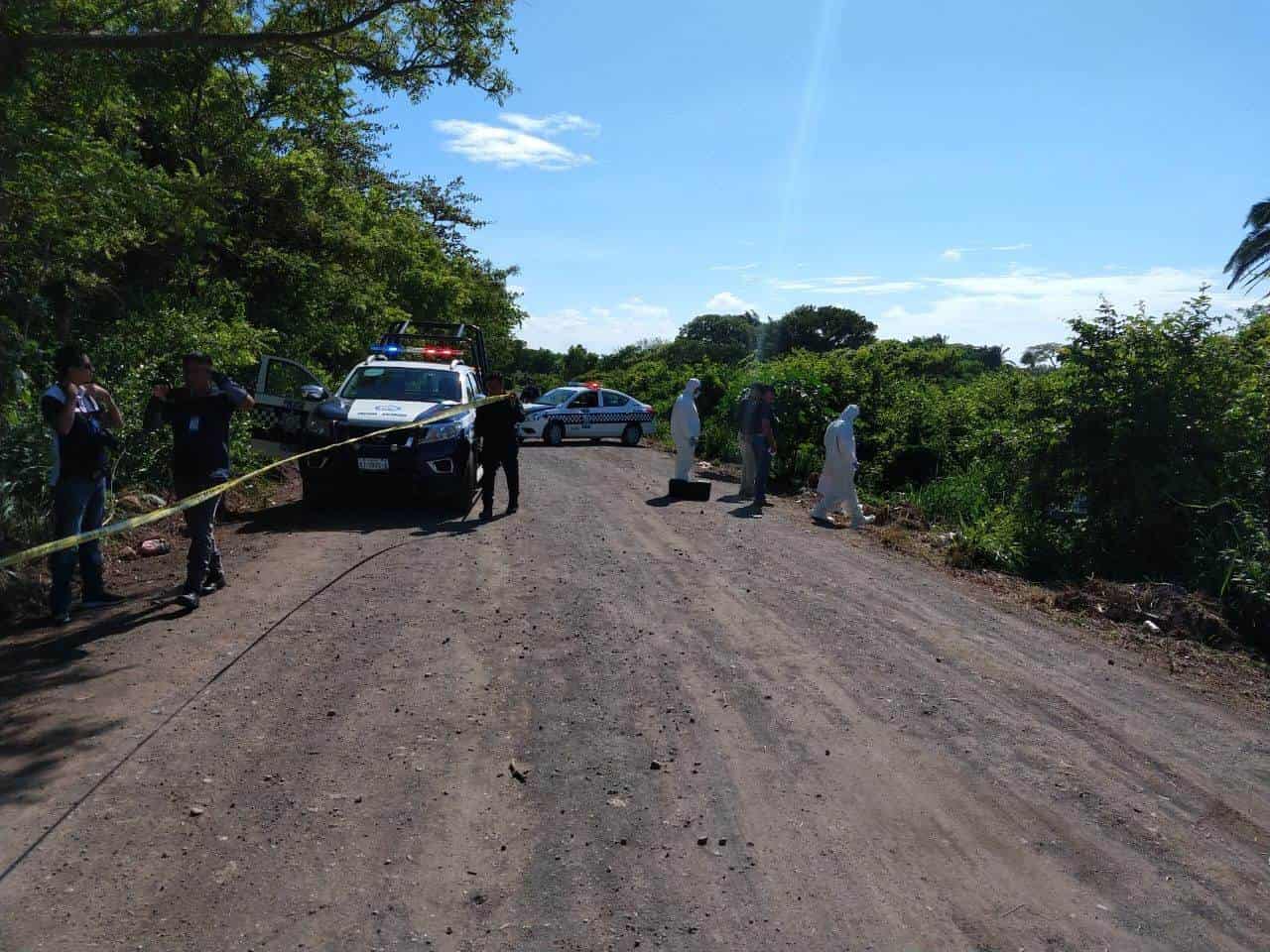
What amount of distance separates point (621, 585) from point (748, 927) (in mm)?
5186

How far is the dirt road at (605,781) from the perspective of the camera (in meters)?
3.64

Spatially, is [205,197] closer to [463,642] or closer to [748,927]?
[463,642]

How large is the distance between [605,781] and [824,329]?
66.5 m

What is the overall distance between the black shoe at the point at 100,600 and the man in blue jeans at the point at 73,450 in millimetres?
294

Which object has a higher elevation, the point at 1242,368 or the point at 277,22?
the point at 277,22

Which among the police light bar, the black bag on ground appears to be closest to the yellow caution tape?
the police light bar

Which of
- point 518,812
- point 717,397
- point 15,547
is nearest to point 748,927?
point 518,812

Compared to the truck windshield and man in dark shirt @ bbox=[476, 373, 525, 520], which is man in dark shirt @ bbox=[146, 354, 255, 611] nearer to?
man in dark shirt @ bbox=[476, 373, 525, 520]

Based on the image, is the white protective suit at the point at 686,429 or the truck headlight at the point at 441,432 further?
the white protective suit at the point at 686,429

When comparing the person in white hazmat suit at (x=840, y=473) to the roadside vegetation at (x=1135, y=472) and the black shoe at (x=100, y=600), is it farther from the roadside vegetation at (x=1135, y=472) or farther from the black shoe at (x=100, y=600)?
the black shoe at (x=100, y=600)

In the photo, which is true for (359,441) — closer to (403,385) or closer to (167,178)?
(403,385)

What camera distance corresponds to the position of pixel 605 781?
469 centimetres

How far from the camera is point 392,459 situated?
37.4 ft

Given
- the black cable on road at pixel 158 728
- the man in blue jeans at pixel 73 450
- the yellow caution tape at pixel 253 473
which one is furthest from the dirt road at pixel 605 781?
the yellow caution tape at pixel 253 473
